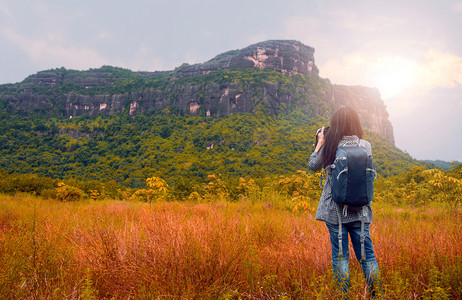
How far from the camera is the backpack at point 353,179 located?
1.97m

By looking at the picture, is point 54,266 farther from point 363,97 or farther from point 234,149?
point 363,97

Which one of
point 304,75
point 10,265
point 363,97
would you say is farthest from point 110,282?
point 363,97

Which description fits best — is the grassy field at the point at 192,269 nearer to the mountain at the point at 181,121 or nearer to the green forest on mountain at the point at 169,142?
the green forest on mountain at the point at 169,142

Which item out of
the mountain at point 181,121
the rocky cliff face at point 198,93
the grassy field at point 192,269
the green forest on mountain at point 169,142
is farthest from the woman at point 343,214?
the rocky cliff face at point 198,93

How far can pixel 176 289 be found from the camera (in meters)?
1.79

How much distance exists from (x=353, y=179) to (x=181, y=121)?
74223mm

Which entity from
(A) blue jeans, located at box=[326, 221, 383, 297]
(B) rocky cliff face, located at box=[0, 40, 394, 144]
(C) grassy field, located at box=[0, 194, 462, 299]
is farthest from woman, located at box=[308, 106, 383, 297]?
(B) rocky cliff face, located at box=[0, 40, 394, 144]

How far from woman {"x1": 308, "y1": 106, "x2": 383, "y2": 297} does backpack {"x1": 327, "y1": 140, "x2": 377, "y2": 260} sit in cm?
6

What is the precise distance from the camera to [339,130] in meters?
2.22

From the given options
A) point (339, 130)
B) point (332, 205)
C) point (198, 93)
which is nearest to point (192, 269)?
point (332, 205)

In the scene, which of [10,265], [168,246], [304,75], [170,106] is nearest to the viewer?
[10,265]

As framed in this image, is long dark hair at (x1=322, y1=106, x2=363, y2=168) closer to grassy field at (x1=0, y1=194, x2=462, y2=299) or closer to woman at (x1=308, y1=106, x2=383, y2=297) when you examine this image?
woman at (x1=308, y1=106, x2=383, y2=297)

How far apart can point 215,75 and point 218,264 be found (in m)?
89.7

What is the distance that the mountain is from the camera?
4462cm
